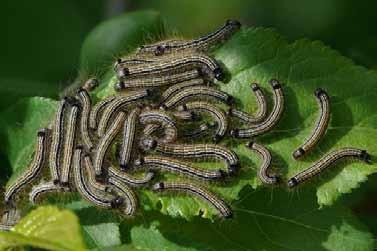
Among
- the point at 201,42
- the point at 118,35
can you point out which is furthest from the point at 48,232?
the point at 118,35

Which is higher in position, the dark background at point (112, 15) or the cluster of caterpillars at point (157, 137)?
the dark background at point (112, 15)

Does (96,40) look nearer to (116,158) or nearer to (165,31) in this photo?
(165,31)

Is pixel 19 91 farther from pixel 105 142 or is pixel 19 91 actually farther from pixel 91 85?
pixel 105 142

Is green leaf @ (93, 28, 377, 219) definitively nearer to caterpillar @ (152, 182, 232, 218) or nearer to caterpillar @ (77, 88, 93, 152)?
caterpillar @ (152, 182, 232, 218)

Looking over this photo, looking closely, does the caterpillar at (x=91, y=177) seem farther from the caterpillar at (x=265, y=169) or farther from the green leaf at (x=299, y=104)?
the caterpillar at (x=265, y=169)

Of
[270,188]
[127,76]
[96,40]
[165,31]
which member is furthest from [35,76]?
[270,188]

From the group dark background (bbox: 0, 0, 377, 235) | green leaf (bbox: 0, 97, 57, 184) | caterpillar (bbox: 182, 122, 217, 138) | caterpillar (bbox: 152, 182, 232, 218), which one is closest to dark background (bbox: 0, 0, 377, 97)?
dark background (bbox: 0, 0, 377, 235)

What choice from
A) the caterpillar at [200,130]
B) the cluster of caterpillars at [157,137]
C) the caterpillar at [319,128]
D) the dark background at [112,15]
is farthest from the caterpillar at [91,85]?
the dark background at [112,15]
